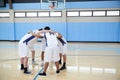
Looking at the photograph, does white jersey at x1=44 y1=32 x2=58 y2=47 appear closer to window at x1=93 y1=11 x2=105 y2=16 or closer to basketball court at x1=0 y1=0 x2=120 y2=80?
basketball court at x1=0 y1=0 x2=120 y2=80

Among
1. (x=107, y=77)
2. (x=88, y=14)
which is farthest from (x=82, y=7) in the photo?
(x=107, y=77)

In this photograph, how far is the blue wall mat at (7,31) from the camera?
14.1 metres

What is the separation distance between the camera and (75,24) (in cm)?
1334

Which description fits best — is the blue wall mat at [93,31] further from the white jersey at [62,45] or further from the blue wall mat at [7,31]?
the white jersey at [62,45]

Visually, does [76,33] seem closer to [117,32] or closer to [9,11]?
[117,32]

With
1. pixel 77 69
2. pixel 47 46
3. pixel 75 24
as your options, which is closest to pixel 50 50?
pixel 47 46

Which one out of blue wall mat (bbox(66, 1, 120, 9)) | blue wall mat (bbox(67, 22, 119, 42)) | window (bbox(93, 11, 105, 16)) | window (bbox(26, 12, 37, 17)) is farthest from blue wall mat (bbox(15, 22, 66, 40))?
window (bbox(93, 11, 105, 16))

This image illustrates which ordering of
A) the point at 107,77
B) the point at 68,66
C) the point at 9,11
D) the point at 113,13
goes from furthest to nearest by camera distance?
the point at 9,11
the point at 113,13
the point at 68,66
the point at 107,77

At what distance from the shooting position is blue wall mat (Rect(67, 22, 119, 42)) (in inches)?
510

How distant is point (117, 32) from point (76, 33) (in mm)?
2682

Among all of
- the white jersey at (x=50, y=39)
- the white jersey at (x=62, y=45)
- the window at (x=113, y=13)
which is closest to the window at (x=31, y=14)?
the window at (x=113, y=13)

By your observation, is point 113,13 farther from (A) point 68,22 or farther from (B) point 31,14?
(B) point 31,14

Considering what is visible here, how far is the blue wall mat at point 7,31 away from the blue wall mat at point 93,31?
4.10m

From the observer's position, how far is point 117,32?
12.9 meters
